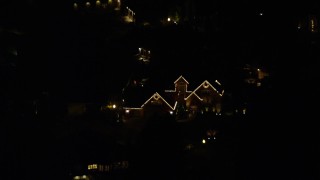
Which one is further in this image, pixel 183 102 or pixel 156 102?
pixel 183 102

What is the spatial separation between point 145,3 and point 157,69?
29.1ft

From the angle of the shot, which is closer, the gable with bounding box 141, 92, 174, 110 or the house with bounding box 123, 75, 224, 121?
the house with bounding box 123, 75, 224, 121

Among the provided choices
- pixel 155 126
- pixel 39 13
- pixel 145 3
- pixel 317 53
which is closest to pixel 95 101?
pixel 39 13

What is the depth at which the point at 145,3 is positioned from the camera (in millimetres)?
28141

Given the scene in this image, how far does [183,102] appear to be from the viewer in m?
18.3

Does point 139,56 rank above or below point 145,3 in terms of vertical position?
below

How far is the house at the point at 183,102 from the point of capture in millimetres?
17547

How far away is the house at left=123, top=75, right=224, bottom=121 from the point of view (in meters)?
17.5

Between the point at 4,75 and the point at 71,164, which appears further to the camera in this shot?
the point at 71,164

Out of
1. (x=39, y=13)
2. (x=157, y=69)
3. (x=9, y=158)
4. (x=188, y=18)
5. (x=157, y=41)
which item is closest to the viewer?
(x=9, y=158)

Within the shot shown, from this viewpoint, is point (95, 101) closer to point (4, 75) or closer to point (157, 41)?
point (157, 41)

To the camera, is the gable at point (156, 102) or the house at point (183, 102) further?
the gable at point (156, 102)

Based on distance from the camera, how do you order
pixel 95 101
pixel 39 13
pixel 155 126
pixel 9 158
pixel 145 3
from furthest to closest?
pixel 145 3
pixel 95 101
pixel 39 13
pixel 155 126
pixel 9 158

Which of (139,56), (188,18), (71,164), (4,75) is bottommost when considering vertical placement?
(71,164)
